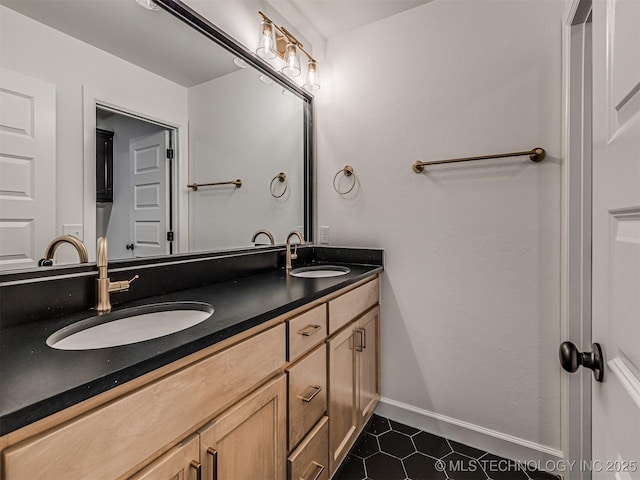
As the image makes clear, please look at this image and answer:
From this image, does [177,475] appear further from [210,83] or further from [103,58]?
[210,83]

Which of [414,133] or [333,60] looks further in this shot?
[333,60]

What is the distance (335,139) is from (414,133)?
515mm

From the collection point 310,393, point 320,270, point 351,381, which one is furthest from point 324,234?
point 310,393

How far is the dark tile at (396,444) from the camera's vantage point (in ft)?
5.23

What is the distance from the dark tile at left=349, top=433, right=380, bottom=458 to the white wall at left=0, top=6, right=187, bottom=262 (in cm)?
150

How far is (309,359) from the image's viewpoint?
1159mm

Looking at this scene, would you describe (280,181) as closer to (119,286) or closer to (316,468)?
(119,286)

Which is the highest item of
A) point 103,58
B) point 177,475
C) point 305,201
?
point 103,58

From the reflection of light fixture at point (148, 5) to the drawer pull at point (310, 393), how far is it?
5.00 feet

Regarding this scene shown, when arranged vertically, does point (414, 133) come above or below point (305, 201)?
above

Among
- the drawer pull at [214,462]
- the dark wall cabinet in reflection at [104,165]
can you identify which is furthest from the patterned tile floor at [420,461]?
the dark wall cabinet in reflection at [104,165]

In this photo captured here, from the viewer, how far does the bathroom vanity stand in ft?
1.62

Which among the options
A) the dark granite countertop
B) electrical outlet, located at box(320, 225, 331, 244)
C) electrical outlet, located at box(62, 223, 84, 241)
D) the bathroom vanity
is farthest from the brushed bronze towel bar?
electrical outlet, located at box(62, 223, 84, 241)

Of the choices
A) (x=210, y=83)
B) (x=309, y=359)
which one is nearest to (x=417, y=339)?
(x=309, y=359)
